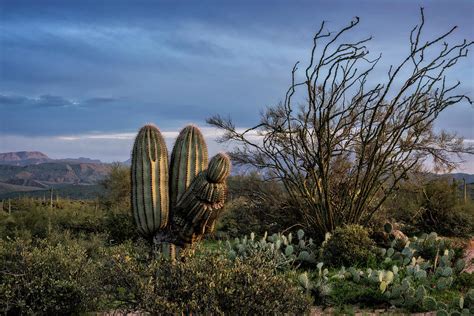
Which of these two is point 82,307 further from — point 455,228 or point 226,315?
point 455,228

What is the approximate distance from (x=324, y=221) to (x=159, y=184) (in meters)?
5.26

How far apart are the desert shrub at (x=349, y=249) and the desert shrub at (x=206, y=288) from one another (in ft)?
13.9

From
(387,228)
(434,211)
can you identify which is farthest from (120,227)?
(434,211)

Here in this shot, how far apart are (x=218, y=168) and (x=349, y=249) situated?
3483 millimetres

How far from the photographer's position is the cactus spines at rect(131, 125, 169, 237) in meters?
7.26

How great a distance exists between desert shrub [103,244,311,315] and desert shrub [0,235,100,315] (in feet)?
4.60

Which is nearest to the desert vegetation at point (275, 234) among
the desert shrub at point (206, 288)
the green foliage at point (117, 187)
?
the desert shrub at point (206, 288)

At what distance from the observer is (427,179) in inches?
586

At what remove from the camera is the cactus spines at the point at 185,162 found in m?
7.46

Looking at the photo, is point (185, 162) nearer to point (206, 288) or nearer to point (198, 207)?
point (198, 207)

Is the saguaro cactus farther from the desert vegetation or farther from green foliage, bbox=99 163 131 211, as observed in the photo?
green foliage, bbox=99 163 131 211

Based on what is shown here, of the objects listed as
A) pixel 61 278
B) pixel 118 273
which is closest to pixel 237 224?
pixel 61 278

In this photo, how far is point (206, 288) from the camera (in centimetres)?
482

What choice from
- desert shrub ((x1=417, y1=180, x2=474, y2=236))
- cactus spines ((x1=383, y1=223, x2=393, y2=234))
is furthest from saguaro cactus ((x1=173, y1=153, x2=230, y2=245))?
desert shrub ((x1=417, y1=180, x2=474, y2=236))
